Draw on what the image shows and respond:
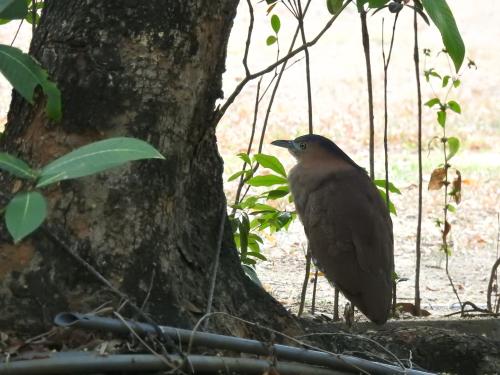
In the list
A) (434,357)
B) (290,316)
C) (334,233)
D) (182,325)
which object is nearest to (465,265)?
(334,233)

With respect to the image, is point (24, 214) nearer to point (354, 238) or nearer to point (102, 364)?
point (102, 364)

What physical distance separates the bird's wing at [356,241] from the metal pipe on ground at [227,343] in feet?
5.30

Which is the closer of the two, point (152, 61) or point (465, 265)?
point (152, 61)

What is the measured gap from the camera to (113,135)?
2.30 meters

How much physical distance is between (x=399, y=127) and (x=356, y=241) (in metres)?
7.61

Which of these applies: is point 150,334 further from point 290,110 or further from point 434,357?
point 290,110

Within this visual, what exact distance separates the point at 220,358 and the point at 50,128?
0.68 meters

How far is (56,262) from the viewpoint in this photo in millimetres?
2225

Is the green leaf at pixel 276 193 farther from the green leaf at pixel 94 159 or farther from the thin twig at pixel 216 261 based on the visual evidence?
the green leaf at pixel 94 159

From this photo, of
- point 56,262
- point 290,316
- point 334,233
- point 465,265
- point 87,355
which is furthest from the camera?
point 465,265

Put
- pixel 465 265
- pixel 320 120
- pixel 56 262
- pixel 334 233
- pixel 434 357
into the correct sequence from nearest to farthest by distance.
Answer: pixel 56 262, pixel 434 357, pixel 334 233, pixel 465 265, pixel 320 120

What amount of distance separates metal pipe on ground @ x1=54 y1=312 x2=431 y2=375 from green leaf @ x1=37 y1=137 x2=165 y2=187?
1.47ft

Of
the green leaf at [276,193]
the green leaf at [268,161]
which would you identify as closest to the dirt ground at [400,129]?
the green leaf at [276,193]

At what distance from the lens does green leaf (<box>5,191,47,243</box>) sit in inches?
56.4
